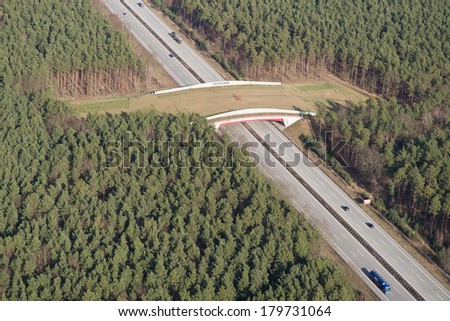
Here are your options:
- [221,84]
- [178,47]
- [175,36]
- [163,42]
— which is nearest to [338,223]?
[221,84]

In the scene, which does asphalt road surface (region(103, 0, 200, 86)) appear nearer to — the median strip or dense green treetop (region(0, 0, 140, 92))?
the median strip

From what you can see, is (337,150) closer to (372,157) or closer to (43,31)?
(372,157)

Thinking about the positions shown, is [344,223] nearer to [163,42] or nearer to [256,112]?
[256,112]

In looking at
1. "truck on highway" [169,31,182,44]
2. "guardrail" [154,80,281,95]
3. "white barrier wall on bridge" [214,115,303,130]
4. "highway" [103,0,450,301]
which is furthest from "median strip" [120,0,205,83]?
"white barrier wall on bridge" [214,115,303,130]

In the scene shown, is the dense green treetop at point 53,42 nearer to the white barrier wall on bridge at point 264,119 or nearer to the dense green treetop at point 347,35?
the dense green treetop at point 347,35

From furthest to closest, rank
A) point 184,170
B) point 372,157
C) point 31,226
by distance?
point 372,157 < point 184,170 < point 31,226

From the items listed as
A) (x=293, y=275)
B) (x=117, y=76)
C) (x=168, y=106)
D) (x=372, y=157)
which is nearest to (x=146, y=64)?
(x=117, y=76)
